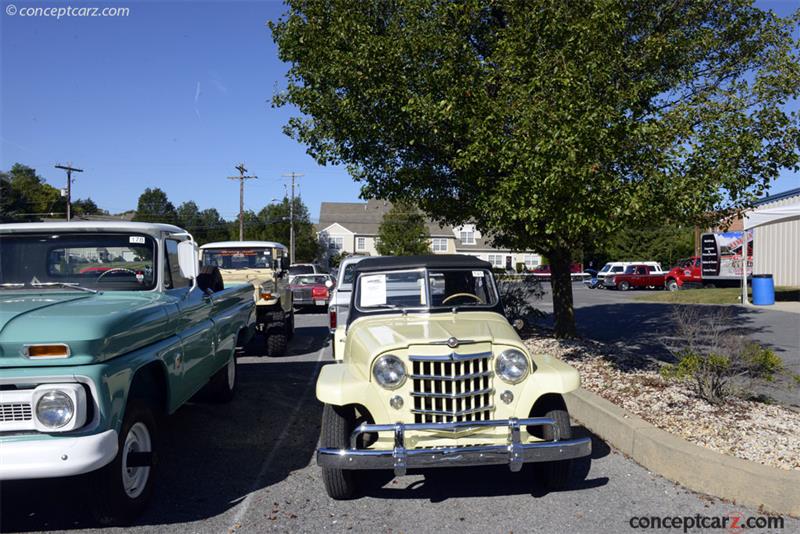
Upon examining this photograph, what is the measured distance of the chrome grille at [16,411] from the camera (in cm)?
356

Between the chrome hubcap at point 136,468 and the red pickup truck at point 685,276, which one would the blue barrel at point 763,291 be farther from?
the chrome hubcap at point 136,468

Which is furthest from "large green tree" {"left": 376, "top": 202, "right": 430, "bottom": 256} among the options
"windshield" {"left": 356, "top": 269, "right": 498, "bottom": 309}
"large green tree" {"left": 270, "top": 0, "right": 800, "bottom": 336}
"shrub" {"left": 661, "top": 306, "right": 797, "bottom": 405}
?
"windshield" {"left": 356, "top": 269, "right": 498, "bottom": 309}

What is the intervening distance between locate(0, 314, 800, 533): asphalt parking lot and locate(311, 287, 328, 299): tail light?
1403 centimetres

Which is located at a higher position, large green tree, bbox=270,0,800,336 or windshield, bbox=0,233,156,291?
large green tree, bbox=270,0,800,336

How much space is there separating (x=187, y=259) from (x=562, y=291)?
6.76m

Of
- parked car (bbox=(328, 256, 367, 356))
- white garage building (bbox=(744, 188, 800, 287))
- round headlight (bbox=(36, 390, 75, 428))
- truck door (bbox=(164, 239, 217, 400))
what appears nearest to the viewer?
round headlight (bbox=(36, 390, 75, 428))

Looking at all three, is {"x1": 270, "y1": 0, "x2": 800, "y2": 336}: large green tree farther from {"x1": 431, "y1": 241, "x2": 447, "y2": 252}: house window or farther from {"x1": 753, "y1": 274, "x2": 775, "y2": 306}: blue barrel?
{"x1": 431, "y1": 241, "x2": 447, "y2": 252}: house window

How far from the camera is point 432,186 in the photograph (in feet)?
31.5

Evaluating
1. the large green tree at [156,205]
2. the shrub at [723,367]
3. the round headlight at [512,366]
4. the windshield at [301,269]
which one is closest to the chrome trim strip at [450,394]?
the round headlight at [512,366]

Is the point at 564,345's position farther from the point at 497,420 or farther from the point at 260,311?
the point at 497,420

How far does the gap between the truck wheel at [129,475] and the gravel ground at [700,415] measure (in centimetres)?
416

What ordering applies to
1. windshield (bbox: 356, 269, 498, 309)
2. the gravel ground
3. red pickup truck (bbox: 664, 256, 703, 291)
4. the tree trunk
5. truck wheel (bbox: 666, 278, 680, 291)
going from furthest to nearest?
truck wheel (bbox: 666, 278, 680, 291) → red pickup truck (bbox: 664, 256, 703, 291) → the tree trunk → windshield (bbox: 356, 269, 498, 309) → the gravel ground

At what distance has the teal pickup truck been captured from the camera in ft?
11.7

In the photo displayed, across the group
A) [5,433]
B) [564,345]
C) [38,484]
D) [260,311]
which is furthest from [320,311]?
[5,433]
